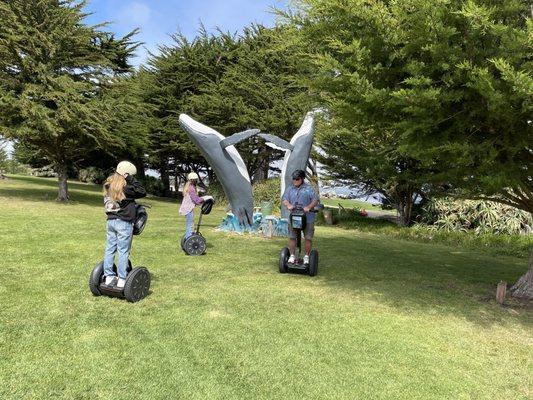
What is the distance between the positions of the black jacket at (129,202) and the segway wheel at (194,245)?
3500 millimetres

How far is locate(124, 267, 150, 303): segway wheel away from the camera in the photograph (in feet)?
17.4

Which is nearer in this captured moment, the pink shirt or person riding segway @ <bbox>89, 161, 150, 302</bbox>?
person riding segway @ <bbox>89, 161, 150, 302</bbox>

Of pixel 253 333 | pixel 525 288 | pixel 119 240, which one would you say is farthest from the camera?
pixel 525 288

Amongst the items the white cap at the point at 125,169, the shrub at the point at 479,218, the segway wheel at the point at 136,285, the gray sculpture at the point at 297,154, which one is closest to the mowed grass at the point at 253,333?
the segway wheel at the point at 136,285

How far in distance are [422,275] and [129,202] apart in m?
5.58

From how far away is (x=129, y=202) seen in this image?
5281mm

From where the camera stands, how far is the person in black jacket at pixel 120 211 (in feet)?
16.9

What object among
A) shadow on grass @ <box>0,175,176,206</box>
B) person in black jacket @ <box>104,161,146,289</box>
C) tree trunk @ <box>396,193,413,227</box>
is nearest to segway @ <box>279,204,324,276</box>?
person in black jacket @ <box>104,161,146,289</box>

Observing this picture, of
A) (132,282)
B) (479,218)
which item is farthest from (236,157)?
(479,218)

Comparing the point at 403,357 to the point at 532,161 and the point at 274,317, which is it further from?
the point at 532,161

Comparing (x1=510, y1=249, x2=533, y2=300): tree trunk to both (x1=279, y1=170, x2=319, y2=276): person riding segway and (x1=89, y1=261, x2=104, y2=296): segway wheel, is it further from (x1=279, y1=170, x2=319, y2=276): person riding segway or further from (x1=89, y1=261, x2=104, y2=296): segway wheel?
(x1=89, y1=261, x2=104, y2=296): segway wheel

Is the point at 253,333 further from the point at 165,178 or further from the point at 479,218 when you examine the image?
the point at 165,178

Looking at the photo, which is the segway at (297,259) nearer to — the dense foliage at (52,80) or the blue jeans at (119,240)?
the blue jeans at (119,240)

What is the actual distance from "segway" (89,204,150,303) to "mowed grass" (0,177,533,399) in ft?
0.46
